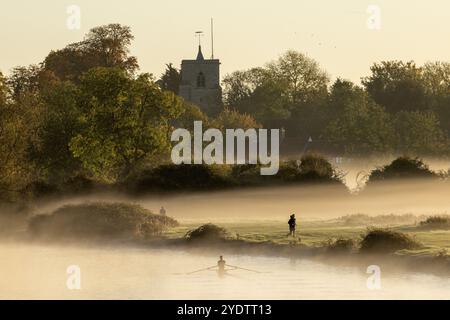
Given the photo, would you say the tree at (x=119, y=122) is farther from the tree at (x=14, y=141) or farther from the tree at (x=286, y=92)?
the tree at (x=286, y=92)

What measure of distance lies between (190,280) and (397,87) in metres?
136

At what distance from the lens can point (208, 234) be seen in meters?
71.4

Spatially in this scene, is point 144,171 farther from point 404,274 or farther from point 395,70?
point 395,70

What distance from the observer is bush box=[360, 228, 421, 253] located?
2394 inches

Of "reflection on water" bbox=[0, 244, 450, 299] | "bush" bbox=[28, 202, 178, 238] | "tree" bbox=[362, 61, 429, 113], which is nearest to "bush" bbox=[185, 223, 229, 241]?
"reflection on water" bbox=[0, 244, 450, 299]

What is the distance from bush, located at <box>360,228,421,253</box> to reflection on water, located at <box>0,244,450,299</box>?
97.3 inches

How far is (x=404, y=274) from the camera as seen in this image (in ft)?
184

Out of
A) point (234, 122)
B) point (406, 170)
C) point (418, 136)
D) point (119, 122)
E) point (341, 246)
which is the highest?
point (234, 122)

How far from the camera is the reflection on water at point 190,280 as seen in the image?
5116cm

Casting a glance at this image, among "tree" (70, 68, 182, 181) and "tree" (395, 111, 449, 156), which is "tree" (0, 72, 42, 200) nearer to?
"tree" (70, 68, 182, 181)

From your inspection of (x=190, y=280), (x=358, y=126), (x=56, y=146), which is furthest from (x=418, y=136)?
(x=190, y=280)

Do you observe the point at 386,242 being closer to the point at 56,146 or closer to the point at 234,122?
the point at 56,146
